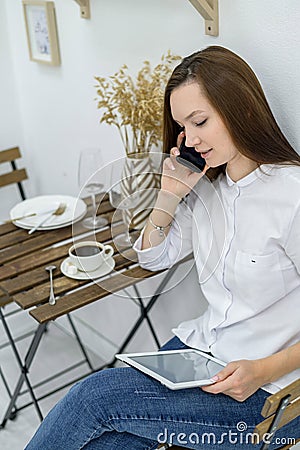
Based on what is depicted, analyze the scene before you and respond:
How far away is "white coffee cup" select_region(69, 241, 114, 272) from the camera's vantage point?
1.69 m

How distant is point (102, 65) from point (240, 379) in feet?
3.84

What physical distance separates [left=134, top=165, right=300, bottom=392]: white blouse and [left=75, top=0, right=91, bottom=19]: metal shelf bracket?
2.65 ft

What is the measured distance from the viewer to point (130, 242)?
67.8 inches

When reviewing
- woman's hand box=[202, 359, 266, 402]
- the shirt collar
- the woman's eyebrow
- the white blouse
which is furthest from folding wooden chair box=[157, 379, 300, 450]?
the woman's eyebrow

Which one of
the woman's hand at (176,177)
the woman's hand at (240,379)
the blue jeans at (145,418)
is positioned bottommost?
the blue jeans at (145,418)

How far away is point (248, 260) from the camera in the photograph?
1454 mm

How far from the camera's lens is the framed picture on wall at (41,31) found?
2219 mm

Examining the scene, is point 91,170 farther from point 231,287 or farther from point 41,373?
point 41,373

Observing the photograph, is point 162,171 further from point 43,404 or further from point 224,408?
point 43,404

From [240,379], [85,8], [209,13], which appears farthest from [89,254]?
[85,8]

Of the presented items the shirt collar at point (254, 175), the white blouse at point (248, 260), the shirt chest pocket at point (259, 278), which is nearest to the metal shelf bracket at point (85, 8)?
the white blouse at point (248, 260)

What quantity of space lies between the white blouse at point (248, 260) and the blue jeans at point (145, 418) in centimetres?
11

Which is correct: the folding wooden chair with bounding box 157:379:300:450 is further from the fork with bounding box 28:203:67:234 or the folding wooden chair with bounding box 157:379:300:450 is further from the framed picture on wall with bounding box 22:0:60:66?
the framed picture on wall with bounding box 22:0:60:66

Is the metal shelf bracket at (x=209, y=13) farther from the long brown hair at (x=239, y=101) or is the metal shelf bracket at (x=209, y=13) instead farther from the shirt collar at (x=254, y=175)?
the shirt collar at (x=254, y=175)
